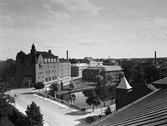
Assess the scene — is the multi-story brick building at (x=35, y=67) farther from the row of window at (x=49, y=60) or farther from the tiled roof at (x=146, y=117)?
the tiled roof at (x=146, y=117)

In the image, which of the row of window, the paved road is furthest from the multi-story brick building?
the paved road

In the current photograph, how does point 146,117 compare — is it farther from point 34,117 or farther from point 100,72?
point 100,72

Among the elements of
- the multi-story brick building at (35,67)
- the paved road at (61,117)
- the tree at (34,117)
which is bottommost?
the paved road at (61,117)

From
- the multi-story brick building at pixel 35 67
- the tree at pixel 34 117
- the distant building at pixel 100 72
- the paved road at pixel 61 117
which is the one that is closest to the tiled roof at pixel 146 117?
the tree at pixel 34 117

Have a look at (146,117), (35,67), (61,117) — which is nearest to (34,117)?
(61,117)

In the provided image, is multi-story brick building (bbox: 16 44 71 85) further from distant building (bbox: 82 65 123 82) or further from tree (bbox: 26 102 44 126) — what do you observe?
tree (bbox: 26 102 44 126)

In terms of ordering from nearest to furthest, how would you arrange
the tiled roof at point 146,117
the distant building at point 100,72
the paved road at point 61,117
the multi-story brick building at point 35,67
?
the tiled roof at point 146,117 → the paved road at point 61,117 → the multi-story brick building at point 35,67 → the distant building at point 100,72

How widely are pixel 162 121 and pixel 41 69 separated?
6855cm

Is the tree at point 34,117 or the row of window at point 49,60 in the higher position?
the row of window at point 49,60

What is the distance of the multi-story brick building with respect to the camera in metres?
66.1

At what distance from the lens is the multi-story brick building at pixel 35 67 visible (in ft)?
217

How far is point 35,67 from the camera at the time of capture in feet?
216

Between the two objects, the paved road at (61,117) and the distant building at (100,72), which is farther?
the distant building at (100,72)

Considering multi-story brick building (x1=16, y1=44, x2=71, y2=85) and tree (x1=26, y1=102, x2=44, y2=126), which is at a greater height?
multi-story brick building (x1=16, y1=44, x2=71, y2=85)
